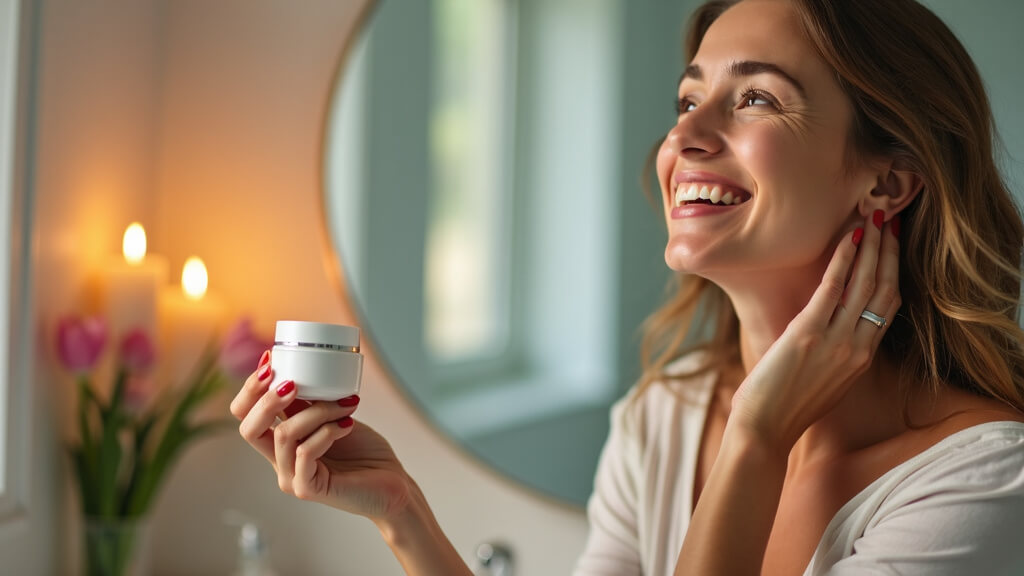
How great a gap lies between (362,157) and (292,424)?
681mm

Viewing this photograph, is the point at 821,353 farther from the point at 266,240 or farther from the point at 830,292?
the point at 266,240

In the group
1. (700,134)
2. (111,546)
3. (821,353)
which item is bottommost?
(111,546)

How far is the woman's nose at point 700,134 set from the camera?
1025 mm

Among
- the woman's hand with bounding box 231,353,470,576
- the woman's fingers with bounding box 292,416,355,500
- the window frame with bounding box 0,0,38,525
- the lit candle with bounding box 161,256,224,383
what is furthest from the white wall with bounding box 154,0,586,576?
the woman's fingers with bounding box 292,416,355,500

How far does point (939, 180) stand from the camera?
1.00 meters

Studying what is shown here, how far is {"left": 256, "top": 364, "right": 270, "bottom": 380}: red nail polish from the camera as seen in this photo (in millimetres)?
857

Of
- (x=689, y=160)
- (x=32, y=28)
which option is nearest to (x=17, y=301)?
(x=32, y=28)

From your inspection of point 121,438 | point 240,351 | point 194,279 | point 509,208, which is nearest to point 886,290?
point 509,208

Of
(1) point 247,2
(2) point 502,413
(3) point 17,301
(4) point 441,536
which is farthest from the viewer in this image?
(1) point 247,2

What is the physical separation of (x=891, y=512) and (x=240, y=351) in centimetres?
94

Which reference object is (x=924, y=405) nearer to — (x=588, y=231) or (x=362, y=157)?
(x=588, y=231)

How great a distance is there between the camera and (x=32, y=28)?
1296 millimetres

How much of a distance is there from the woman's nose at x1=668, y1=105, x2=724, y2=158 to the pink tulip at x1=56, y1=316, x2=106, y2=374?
0.85 metres

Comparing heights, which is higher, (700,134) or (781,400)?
(700,134)
